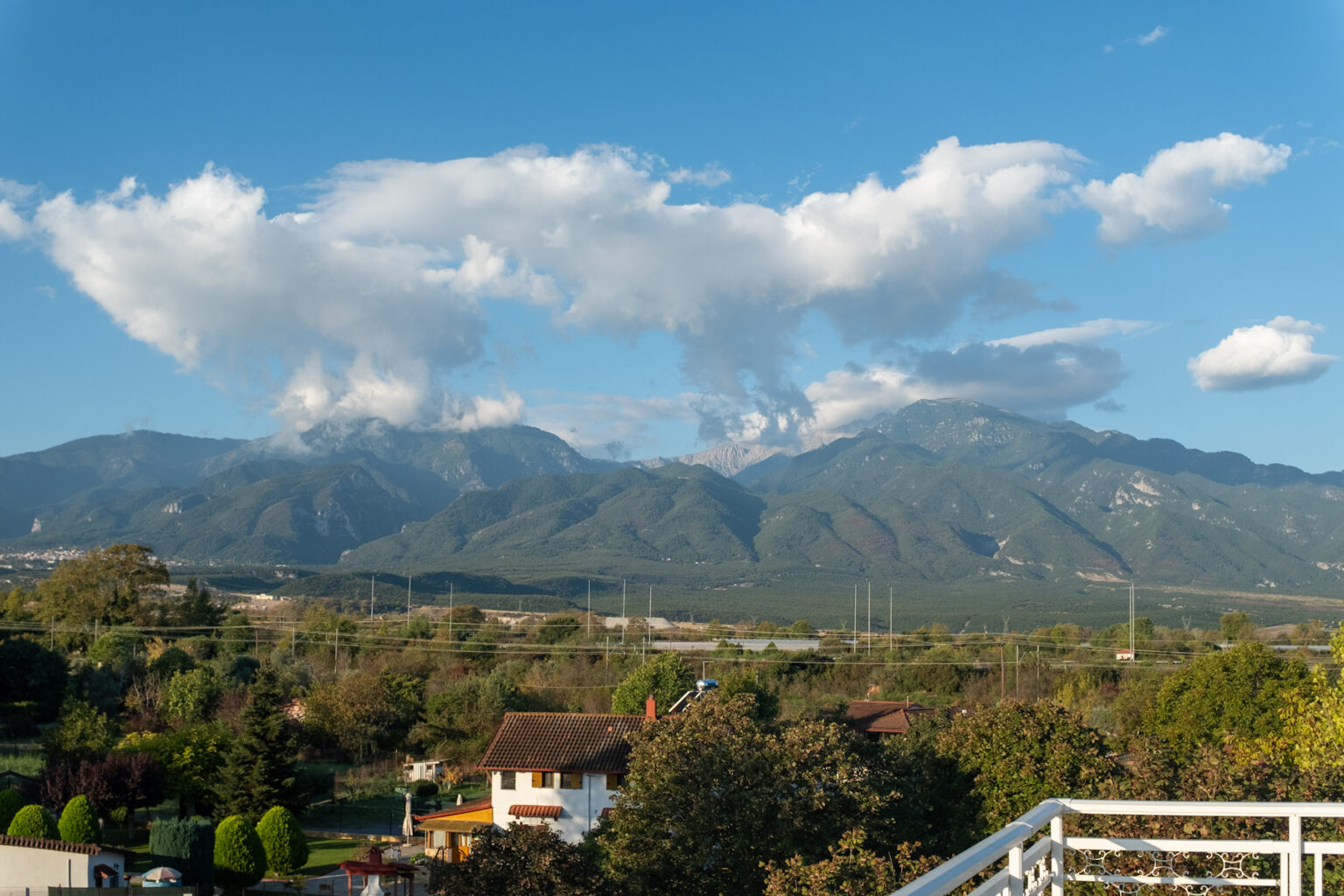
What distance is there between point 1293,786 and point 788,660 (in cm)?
5719

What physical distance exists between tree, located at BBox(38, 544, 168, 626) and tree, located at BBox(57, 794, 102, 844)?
170ft

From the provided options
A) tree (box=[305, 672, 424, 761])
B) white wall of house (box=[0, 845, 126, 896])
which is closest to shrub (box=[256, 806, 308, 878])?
white wall of house (box=[0, 845, 126, 896])

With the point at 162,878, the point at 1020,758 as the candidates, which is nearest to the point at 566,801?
the point at 162,878

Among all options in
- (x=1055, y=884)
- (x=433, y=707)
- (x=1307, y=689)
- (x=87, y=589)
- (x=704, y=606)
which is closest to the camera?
(x=1055, y=884)

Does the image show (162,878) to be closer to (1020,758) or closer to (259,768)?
(259,768)

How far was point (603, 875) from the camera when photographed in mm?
20516

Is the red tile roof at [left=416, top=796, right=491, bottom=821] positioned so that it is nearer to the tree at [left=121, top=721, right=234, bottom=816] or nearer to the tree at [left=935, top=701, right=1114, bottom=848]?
the tree at [left=121, top=721, right=234, bottom=816]

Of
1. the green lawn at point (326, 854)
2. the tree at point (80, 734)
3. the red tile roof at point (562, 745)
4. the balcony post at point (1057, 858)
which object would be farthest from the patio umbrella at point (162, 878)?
the balcony post at point (1057, 858)

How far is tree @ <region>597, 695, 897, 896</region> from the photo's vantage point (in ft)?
64.8

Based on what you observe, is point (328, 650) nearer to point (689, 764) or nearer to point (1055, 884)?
point (689, 764)

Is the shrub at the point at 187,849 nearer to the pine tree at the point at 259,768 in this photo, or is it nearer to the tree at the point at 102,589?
the pine tree at the point at 259,768

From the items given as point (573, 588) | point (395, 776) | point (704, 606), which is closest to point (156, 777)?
point (395, 776)

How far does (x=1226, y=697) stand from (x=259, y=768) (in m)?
34.6

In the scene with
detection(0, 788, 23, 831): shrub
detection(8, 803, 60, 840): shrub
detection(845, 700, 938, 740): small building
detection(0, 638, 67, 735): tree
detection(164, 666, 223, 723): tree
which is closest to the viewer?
detection(8, 803, 60, 840): shrub
